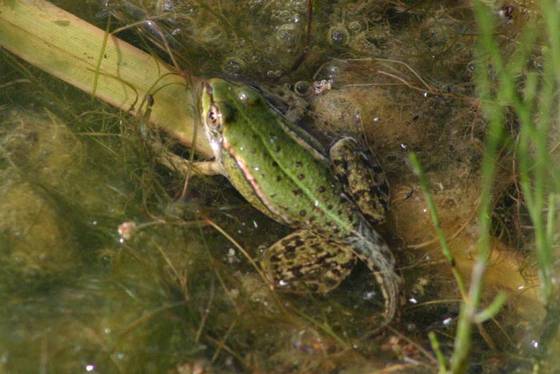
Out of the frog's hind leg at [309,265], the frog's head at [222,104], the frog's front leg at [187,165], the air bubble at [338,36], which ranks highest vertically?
the air bubble at [338,36]

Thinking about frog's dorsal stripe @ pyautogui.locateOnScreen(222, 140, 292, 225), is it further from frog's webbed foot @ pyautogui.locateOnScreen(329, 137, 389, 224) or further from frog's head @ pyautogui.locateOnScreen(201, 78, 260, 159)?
frog's webbed foot @ pyautogui.locateOnScreen(329, 137, 389, 224)

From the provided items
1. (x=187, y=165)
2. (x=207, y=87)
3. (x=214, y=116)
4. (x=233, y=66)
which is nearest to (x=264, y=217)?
(x=187, y=165)

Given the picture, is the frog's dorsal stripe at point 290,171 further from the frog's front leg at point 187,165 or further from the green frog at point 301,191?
the frog's front leg at point 187,165

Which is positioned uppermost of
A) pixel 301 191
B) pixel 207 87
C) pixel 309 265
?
pixel 207 87

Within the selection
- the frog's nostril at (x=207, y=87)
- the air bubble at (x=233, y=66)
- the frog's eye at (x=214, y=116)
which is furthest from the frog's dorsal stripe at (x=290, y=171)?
the air bubble at (x=233, y=66)

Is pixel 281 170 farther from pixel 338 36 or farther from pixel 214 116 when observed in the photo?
pixel 338 36

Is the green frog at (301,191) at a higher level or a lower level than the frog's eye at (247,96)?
lower

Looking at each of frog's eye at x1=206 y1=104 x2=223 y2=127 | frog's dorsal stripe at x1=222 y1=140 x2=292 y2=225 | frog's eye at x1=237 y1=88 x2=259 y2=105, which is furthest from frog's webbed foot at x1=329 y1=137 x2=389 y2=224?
frog's eye at x1=206 y1=104 x2=223 y2=127
